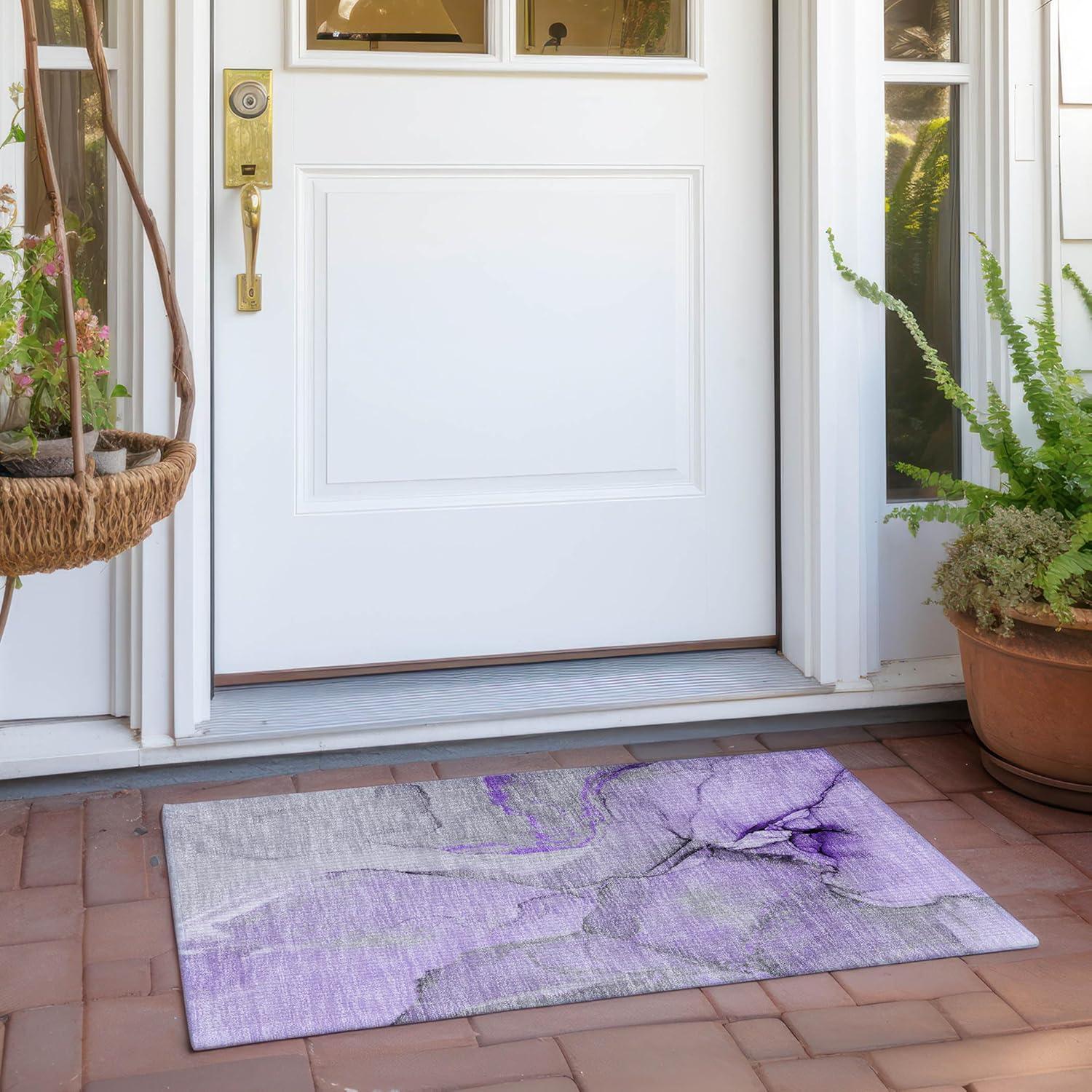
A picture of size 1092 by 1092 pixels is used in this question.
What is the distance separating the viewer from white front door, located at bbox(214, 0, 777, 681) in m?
2.37

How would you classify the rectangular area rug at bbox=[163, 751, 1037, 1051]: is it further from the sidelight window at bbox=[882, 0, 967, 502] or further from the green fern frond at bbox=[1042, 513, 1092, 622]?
the sidelight window at bbox=[882, 0, 967, 502]

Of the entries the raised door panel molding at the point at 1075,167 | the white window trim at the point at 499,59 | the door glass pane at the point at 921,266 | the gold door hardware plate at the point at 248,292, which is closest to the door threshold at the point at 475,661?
Result: the door glass pane at the point at 921,266

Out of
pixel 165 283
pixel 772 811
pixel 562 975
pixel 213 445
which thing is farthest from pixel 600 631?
pixel 165 283

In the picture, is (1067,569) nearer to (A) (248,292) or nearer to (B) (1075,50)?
(B) (1075,50)

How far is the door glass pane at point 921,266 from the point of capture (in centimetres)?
251

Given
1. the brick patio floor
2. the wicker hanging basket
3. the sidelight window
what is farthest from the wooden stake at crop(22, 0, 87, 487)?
the sidelight window

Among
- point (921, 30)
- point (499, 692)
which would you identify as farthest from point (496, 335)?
point (921, 30)

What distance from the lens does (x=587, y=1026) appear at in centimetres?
154

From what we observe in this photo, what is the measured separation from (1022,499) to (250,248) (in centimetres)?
146

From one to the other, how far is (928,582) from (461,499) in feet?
3.21

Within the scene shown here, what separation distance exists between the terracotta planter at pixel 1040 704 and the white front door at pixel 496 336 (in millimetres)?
579

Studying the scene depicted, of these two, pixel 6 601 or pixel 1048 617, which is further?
pixel 1048 617

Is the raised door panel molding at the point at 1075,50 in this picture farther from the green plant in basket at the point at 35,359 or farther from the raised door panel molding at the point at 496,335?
the green plant in basket at the point at 35,359

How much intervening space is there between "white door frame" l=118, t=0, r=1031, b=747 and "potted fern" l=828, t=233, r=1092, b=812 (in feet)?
0.54
